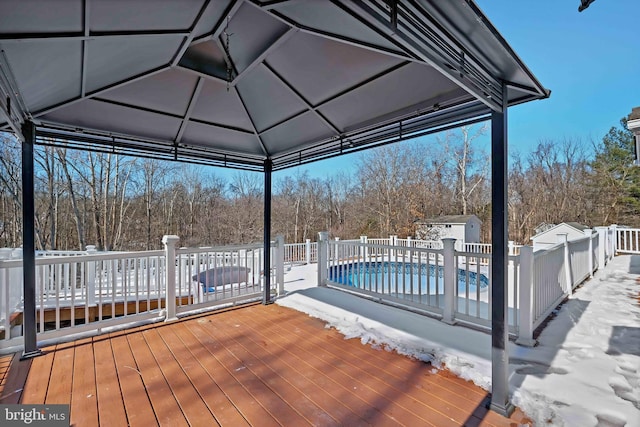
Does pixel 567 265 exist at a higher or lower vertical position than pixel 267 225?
lower

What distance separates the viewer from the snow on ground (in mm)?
2043

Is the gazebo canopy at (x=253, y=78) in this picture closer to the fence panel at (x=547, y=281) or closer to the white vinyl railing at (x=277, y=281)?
the white vinyl railing at (x=277, y=281)

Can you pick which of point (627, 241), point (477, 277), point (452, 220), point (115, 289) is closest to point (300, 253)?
→ point (115, 289)

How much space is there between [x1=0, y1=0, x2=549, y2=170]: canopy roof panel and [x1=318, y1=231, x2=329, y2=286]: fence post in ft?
6.13

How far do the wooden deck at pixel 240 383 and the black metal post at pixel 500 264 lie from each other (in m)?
0.17

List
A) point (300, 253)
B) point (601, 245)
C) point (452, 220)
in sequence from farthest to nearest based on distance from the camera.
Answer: point (452, 220) < point (300, 253) < point (601, 245)

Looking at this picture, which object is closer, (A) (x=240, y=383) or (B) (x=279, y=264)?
(A) (x=240, y=383)

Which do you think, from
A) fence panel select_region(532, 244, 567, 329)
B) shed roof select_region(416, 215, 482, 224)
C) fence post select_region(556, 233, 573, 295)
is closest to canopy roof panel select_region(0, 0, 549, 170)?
fence panel select_region(532, 244, 567, 329)

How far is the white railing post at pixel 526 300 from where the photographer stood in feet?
10.1

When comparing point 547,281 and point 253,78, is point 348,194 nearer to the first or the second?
point 547,281

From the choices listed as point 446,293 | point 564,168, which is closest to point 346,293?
point 446,293

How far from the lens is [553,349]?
9.67 feet

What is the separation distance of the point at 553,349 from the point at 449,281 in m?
1.19

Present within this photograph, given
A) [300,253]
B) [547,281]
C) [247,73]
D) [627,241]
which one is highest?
[247,73]
